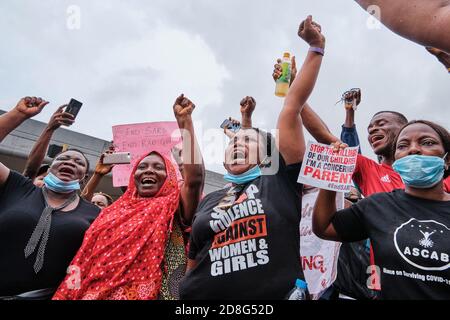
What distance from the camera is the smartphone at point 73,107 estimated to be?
317cm

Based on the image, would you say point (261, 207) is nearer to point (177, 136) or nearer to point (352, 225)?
point (352, 225)

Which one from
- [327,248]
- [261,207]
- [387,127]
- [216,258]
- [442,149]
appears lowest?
[327,248]

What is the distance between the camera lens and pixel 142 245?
203 cm

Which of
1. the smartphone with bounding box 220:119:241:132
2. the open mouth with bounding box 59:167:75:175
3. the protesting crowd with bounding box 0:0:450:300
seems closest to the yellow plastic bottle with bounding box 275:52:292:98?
the protesting crowd with bounding box 0:0:450:300

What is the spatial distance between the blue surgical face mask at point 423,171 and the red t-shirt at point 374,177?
0.71m

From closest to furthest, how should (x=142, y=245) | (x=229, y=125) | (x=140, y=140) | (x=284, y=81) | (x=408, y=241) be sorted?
(x=408, y=241) → (x=142, y=245) → (x=284, y=81) → (x=229, y=125) → (x=140, y=140)

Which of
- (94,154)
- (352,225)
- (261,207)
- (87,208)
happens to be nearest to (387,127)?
(352,225)

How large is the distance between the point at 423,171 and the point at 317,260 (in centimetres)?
109

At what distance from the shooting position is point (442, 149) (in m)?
1.73

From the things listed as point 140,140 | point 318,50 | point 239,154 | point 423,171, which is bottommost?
point 423,171

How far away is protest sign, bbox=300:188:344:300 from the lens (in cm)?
240

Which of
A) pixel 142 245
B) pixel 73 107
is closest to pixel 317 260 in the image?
pixel 142 245

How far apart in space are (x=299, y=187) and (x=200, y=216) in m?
0.56

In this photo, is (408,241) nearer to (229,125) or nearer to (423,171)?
(423,171)
